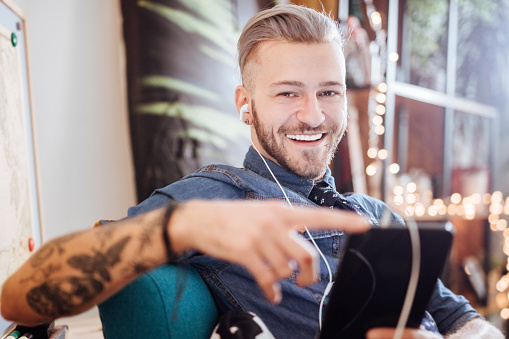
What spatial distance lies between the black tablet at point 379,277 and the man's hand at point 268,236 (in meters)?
0.13

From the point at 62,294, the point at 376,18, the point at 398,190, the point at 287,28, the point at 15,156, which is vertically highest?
the point at 376,18

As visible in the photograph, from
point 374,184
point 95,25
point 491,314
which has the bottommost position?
point 491,314

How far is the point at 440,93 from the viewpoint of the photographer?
288 centimetres

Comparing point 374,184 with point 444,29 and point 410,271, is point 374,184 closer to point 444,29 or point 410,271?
point 444,29

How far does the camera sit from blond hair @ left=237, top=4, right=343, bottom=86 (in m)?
1.23

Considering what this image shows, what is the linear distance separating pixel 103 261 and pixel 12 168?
28.0 inches

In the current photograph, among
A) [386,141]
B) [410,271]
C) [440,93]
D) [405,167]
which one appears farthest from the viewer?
[405,167]

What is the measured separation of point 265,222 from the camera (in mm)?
553

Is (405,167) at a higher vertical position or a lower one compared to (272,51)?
lower

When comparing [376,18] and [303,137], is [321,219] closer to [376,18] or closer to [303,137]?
[303,137]

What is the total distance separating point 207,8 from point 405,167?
6.35 ft

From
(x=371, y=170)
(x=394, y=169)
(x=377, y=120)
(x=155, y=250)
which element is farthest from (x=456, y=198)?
(x=155, y=250)

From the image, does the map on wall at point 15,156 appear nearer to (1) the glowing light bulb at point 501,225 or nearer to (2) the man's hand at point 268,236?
(2) the man's hand at point 268,236

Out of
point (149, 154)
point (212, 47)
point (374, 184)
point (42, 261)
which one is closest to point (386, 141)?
point (374, 184)
